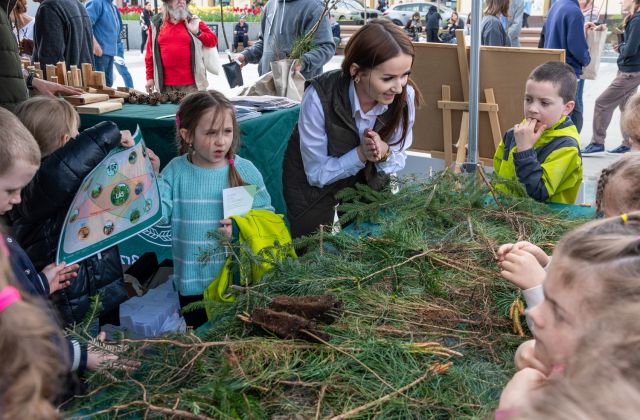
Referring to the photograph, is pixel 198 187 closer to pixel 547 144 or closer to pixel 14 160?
pixel 14 160

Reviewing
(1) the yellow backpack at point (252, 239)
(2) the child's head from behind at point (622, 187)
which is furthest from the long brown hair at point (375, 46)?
(2) the child's head from behind at point (622, 187)

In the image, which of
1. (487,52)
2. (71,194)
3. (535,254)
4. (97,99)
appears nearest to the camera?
(535,254)

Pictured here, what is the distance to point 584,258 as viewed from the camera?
1.01 metres

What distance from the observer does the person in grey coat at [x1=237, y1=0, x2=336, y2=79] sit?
4.88 meters

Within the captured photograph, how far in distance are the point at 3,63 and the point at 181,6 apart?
8.06 feet

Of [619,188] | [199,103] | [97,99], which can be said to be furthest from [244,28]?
[619,188]

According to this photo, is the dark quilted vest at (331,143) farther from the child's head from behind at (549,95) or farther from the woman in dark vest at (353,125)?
the child's head from behind at (549,95)

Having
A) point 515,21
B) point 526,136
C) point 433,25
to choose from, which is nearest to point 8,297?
point 526,136

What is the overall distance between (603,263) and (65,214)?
6.52 ft

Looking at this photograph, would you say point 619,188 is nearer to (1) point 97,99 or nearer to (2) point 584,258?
Answer: (2) point 584,258

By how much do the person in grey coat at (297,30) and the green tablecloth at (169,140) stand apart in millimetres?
817

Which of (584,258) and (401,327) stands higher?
(584,258)

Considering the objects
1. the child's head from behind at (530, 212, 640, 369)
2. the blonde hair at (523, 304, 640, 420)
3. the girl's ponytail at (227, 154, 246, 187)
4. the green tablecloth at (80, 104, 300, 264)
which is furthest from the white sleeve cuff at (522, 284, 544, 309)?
the green tablecloth at (80, 104, 300, 264)

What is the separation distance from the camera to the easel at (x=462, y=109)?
4910 millimetres
